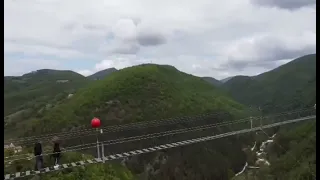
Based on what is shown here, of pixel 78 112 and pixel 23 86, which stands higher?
pixel 23 86

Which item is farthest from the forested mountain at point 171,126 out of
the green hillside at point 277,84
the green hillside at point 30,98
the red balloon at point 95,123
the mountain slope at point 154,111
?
the green hillside at point 277,84

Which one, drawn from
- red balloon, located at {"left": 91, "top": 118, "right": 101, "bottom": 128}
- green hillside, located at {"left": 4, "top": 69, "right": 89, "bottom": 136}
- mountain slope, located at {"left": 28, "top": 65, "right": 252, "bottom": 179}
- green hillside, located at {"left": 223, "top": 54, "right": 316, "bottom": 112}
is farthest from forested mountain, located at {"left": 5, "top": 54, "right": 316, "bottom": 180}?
green hillside, located at {"left": 223, "top": 54, "right": 316, "bottom": 112}

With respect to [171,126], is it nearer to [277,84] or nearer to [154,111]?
[154,111]

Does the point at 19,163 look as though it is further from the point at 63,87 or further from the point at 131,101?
the point at 63,87

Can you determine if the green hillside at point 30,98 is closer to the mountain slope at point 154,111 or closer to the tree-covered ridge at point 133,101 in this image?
the tree-covered ridge at point 133,101

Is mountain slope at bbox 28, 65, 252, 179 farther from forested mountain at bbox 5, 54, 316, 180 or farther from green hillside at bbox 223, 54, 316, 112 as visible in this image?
green hillside at bbox 223, 54, 316, 112

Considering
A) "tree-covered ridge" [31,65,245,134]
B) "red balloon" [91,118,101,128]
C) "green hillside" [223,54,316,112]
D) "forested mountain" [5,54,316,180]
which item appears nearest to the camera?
"red balloon" [91,118,101,128]

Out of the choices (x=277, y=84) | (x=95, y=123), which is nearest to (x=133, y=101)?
(x=95, y=123)

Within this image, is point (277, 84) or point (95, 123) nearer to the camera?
point (95, 123)
